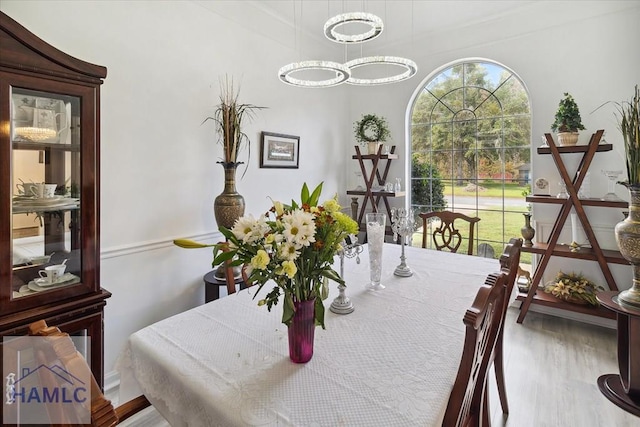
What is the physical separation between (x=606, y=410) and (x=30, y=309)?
9.98ft

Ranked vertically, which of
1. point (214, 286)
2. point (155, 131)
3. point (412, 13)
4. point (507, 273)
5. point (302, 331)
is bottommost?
point (214, 286)

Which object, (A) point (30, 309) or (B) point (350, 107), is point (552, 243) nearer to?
(B) point (350, 107)

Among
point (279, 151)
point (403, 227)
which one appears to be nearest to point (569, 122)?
point (403, 227)

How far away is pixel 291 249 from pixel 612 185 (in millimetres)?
3024

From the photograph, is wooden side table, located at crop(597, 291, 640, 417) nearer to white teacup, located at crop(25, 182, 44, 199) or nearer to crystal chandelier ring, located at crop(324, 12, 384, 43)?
crystal chandelier ring, located at crop(324, 12, 384, 43)

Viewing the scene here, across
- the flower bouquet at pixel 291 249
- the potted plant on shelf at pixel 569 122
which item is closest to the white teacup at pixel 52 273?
the flower bouquet at pixel 291 249

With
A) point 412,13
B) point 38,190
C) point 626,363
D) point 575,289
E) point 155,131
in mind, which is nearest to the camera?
point 38,190

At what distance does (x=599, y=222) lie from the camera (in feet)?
9.14

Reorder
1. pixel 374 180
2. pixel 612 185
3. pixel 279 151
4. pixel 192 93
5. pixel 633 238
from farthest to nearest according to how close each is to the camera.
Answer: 1. pixel 374 180
2. pixel 279 151
3. pixel 612 185
4. pixel 192 93
5. pixel 633 238

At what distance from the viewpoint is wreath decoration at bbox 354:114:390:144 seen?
3.74 m

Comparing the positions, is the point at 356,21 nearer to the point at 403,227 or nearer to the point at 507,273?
the point at 403,227

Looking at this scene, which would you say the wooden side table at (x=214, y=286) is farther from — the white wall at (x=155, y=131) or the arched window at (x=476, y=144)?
the arched window at (x=476, y=144)

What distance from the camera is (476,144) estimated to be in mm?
3430

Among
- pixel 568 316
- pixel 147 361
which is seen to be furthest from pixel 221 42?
pixel 568 316
